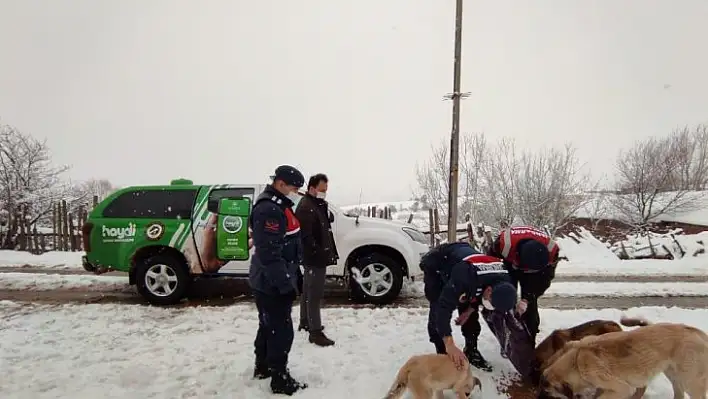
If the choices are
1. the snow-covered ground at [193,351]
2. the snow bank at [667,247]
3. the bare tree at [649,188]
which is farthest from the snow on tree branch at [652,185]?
the snow-covered ground at [193,351]

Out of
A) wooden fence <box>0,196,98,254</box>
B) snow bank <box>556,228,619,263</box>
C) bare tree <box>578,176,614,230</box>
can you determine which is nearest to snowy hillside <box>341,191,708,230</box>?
bare tree <box>578,176,614,230</box>

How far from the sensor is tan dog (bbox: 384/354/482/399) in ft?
9.69

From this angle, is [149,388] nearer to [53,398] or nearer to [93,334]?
[53,398]

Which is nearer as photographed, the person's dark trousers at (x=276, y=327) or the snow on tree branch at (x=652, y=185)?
the person's dark trousers at (x=276, y=327)

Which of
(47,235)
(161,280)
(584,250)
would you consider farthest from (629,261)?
(47,235)

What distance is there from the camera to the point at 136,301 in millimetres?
6660

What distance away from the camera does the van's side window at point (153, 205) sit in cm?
651

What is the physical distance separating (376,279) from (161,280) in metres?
3.24

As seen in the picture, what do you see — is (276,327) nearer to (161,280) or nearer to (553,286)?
(161,280)

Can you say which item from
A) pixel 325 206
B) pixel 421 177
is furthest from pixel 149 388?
pixel 421 177

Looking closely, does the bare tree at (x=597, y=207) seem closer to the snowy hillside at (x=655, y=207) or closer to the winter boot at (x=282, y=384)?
the snowy hillside at (x=655, y=207)

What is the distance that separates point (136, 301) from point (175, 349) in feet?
9.22

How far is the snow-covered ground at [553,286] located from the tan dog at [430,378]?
378 cm

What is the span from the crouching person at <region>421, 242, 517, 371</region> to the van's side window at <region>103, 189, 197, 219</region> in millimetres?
4280
